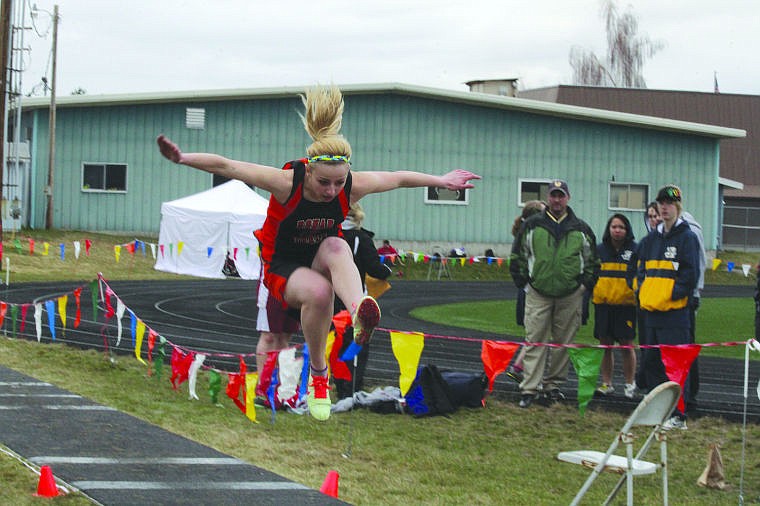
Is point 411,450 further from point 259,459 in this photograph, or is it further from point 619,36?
point 619,36

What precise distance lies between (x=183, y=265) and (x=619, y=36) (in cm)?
5535

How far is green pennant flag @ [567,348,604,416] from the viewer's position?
28.7 ft

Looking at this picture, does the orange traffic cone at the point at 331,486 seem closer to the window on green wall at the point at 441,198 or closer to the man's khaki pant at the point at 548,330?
the man's khaki pant at the point at 548,330

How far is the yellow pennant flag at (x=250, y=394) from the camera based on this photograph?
872 centimetres

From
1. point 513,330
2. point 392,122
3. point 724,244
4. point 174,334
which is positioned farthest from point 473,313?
point 724,244

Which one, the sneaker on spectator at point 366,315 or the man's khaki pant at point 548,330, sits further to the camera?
the man's khaki pant at point 548,330

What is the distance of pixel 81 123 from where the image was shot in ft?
124

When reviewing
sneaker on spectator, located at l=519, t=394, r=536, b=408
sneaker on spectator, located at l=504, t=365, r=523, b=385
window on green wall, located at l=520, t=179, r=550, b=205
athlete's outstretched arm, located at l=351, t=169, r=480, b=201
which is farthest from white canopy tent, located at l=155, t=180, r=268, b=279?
athlete's outstretched arm, located at l=351, t=169, r=480, b=201

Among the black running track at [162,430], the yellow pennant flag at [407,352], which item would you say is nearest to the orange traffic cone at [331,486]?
the black running track at [162,430]

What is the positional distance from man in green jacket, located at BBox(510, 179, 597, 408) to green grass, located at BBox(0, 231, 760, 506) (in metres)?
0.40

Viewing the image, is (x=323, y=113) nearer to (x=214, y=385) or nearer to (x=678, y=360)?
(x=678, y=360)

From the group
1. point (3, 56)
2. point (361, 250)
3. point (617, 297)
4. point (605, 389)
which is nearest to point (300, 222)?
point (361, 250)

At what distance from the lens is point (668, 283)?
31.5ft

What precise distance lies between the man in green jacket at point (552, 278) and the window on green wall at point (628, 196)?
2953cm
